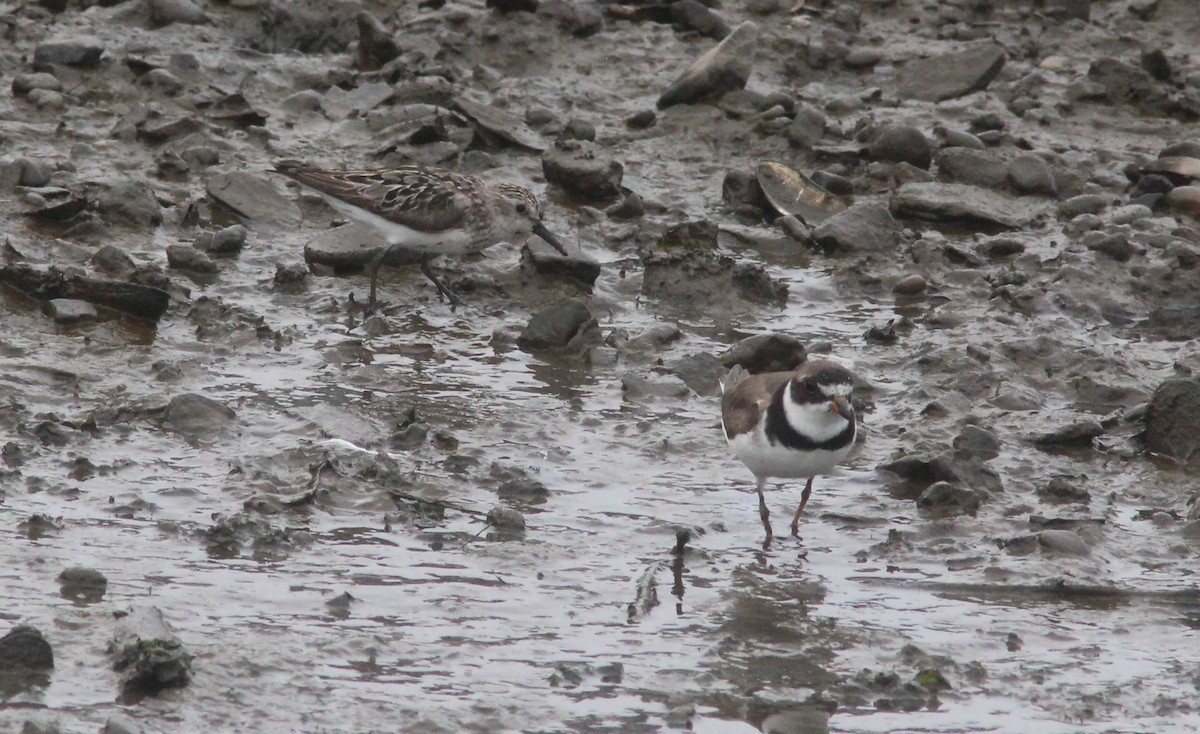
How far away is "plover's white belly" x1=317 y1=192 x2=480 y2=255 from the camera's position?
36.2ft

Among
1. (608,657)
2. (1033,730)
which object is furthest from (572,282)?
(1033,730)

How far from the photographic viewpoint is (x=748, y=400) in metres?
8.21

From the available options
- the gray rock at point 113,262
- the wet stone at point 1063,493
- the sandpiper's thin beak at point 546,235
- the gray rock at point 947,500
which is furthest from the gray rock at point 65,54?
the wet stone at point 1063,493

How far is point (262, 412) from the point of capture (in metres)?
8.99

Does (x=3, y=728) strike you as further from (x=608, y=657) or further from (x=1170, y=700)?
(x=1170, y=700)

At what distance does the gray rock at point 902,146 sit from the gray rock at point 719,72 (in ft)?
4.59

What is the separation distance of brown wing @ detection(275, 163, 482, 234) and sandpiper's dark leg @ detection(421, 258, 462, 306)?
339 millimetres

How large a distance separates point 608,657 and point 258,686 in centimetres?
143

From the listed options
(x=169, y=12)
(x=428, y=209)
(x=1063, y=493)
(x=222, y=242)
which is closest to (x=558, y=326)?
(x=428, y=209)

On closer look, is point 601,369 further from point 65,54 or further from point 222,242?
point 65,54

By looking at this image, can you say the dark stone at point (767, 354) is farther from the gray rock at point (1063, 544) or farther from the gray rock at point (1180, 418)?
the gray rock at point (1063, 544)

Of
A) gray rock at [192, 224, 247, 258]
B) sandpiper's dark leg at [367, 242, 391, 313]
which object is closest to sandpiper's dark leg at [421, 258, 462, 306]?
sandpiper's dark leg at [367, 242, 391, 313]

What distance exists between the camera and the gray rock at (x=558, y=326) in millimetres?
10086

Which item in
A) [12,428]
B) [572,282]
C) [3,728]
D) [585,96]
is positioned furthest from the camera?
[585,96]
